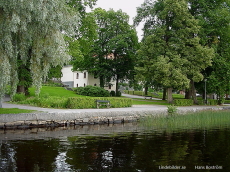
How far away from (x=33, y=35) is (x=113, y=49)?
3197 cm

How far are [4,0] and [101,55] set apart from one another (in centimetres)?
3658

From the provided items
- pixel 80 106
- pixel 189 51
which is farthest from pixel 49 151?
pixel 189 51

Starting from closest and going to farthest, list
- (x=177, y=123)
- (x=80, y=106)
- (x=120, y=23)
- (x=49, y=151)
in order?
1. (x=49, y=151)
2. (x=177, y=123)
3. (x=80, y=106)
4. (x=120, y=23)

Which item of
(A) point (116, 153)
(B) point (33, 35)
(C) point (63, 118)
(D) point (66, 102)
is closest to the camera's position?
(A) point (116, 153)

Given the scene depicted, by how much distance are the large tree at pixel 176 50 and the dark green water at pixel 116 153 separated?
18.5 metres

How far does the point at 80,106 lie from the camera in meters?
25.4

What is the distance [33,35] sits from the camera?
51.3ft

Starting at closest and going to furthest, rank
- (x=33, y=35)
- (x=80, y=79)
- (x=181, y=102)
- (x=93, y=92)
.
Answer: (x=33, y=35) → (x=181, y=102) → (x=93, y=92) → (x=80, y=79)

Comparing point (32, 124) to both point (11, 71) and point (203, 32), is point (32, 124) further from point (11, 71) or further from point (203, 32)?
point (203, 32)

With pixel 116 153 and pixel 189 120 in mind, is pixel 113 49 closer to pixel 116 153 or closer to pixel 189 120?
pixel 189 120

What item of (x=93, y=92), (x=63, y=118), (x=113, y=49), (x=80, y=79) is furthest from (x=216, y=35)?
(x=80, y=79)

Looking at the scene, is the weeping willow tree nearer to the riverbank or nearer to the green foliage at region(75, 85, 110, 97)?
the riverbank

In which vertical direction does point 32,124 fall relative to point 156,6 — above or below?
below

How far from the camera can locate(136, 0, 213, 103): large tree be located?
32750 millimetres
